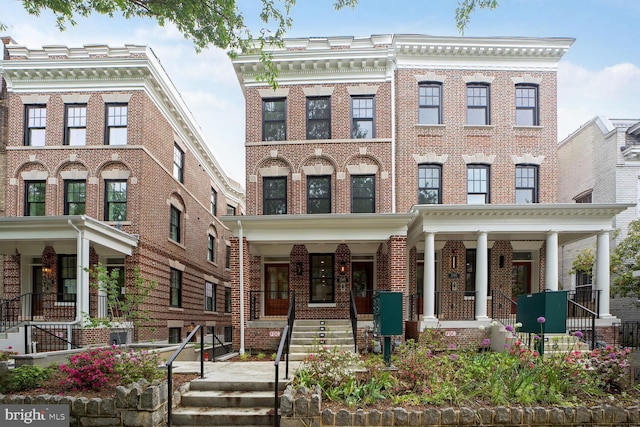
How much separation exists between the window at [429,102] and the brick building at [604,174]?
7.29 meters

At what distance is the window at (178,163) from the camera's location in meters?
20.6

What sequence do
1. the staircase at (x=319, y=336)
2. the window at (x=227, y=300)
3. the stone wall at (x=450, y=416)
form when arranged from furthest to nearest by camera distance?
1. the window at (x=227, y=300)
2. the staircase at (x=319, y=336)
3. the stone wall at (x=450, y=416)

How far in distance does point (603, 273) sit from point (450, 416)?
10.3 metres

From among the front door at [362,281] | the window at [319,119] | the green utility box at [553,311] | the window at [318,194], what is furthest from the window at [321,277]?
the green utility box at [553,311]

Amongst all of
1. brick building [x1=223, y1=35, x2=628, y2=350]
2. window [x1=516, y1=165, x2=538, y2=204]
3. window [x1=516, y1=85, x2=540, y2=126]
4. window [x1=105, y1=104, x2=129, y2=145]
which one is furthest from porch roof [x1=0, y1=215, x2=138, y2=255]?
window [x1=516, y1=85, x2=540, y2=126]

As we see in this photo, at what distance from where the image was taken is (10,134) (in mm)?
17438

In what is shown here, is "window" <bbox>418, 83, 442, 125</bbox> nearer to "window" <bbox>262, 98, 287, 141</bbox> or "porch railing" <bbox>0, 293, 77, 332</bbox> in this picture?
"window" <bbox>262, 98, 287, 141</bbox>

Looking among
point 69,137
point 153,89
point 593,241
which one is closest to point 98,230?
point 69,137

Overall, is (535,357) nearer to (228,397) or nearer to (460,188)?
(228,397)

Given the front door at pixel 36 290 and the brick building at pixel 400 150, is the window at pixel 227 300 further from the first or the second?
the front door at pixel 36 290

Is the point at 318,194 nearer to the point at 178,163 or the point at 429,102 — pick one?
the point at 429,102

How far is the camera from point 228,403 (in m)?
7.43

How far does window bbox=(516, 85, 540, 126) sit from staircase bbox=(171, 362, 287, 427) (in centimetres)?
1343

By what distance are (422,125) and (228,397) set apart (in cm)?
1198
